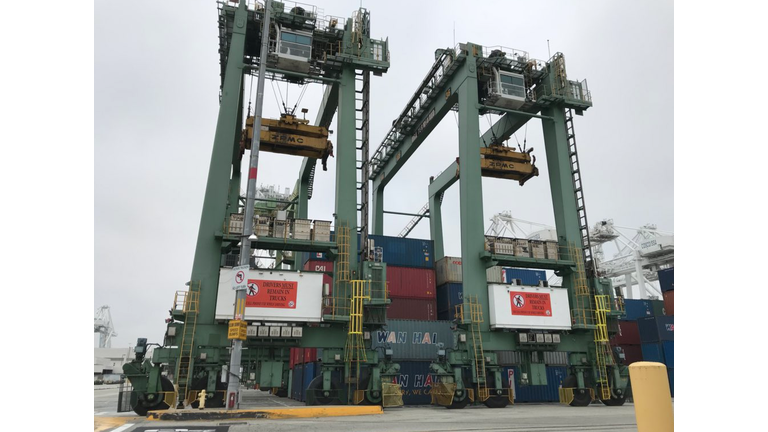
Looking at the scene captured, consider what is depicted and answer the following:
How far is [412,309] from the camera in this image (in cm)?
3042

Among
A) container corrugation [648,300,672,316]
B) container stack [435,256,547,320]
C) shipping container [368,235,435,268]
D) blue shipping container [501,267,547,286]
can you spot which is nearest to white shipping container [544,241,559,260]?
container stack [435,256,547,320]

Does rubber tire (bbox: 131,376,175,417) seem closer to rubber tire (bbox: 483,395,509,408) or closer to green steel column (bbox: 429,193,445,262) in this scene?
rubber tire (bbox: 483,395,509,408)

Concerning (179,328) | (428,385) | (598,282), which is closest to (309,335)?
(179,328)

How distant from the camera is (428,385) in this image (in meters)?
26.6

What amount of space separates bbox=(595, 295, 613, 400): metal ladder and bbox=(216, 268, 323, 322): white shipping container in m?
14.8

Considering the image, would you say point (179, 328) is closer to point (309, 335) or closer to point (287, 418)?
point (309, 335)

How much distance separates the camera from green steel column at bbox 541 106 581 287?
2661 cm

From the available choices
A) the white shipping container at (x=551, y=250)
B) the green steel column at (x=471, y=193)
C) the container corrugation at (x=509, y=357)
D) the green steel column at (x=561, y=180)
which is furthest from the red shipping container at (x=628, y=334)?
the green steel column at (x=471, y=193)

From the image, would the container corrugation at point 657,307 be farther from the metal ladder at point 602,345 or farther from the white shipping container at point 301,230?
the white shipping container at point 301,230

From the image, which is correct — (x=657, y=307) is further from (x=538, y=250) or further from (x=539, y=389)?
(x=538, y=250)

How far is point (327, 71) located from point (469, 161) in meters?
9.10

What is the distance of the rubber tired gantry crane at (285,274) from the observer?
18.9m

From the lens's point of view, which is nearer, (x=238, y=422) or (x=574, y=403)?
(x=238, y=422)

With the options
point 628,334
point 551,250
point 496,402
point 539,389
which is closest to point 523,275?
point 628,334
